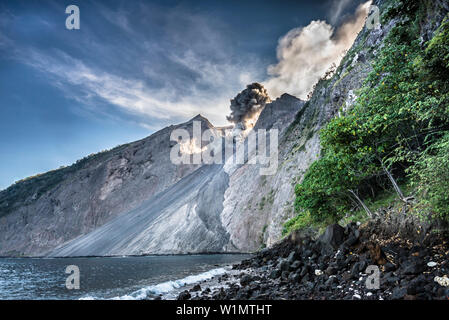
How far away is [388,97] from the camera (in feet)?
31.9

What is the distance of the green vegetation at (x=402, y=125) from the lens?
7.50 m

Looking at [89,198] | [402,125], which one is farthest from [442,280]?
[89,198]

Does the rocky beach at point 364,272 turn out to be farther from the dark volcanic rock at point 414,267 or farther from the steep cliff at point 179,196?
the steep cliff at point 179,196

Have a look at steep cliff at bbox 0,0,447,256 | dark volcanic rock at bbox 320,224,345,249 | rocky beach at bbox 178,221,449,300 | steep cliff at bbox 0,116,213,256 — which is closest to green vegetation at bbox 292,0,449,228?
rocky beach at bbox 178,221,449,300

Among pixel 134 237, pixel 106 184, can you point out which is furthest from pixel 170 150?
pixel 134 237

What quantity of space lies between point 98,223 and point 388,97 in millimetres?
95881

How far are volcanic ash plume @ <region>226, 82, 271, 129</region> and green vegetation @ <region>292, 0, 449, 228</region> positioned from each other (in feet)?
332

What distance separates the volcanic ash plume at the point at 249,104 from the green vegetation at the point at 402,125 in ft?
332

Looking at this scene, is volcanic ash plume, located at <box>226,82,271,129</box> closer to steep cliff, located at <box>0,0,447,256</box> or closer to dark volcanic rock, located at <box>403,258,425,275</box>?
steep cliff, located at <box>0,0,447,256</box>

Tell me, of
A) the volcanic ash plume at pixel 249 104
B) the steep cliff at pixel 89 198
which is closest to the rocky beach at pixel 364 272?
the steep cliff at pixel 89 198

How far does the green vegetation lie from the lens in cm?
750

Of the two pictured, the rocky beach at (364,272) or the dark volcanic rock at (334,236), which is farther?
the dark volcanic rock at (334,236)

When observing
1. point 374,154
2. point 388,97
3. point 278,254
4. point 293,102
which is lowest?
point 278,254

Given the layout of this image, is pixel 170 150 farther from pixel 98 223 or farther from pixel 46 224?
pixel 46 224
